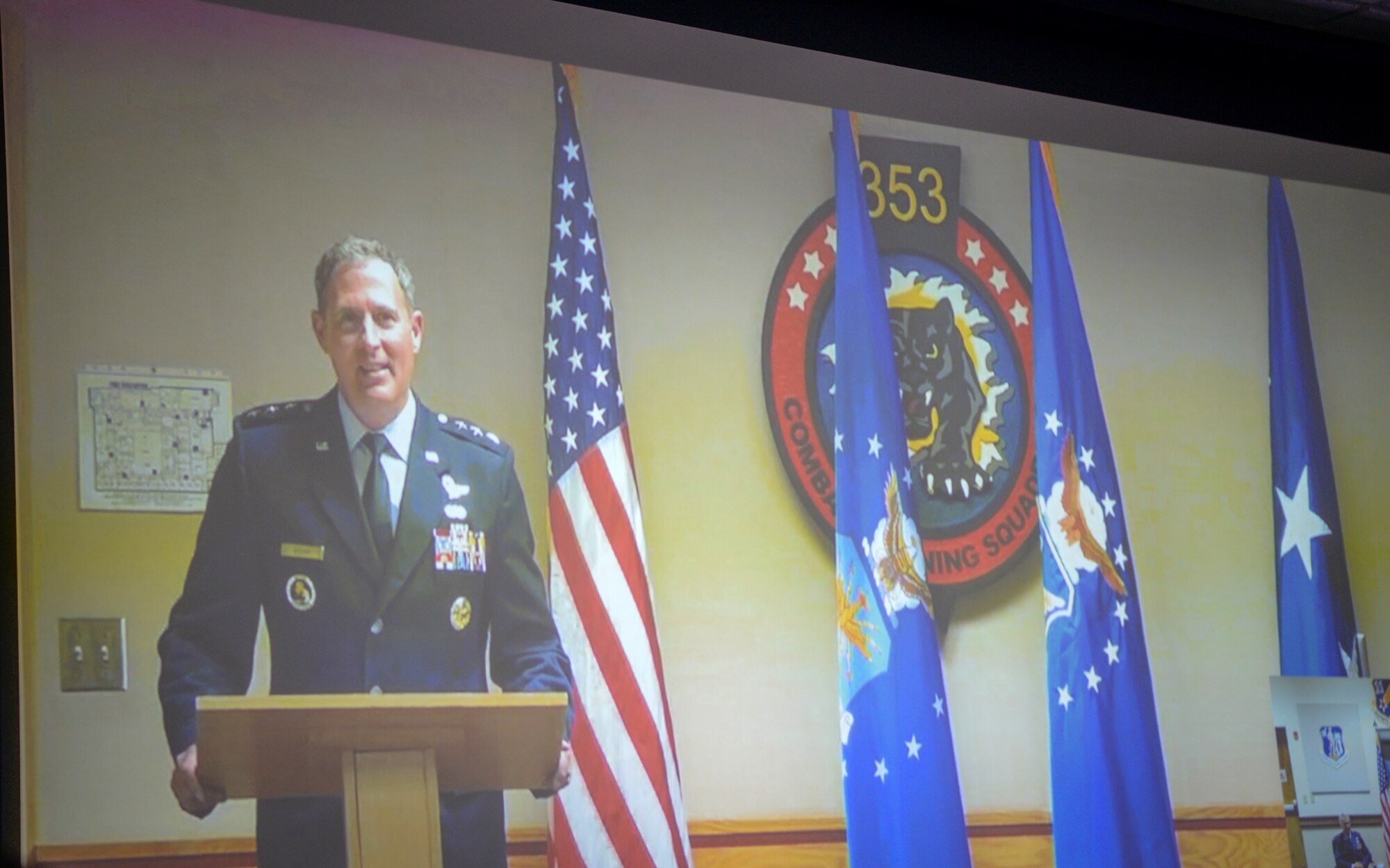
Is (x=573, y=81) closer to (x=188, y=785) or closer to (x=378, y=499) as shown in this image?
(x=378, y=499)

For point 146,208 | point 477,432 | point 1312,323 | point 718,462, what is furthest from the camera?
point 1312,323

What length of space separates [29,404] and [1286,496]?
329 centimetres

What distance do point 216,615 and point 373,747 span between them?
2.31 feet

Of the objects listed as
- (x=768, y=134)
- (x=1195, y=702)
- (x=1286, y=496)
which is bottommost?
(x=1195, y=702)

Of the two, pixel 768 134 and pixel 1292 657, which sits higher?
pixel 768 134

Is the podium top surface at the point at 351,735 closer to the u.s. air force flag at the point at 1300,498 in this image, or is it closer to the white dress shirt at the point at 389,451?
the white dress shirt at the point at 389,451

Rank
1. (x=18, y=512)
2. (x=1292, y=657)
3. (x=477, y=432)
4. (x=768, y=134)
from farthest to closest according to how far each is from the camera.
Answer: (x=1292, y=657), (x=768, y=134), (x=477, y=432), (x=18, y=512)

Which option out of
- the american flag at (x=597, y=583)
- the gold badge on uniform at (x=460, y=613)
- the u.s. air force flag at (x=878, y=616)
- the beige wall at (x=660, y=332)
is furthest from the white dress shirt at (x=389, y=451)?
the u.s. air force flag at (x=878, y=616)

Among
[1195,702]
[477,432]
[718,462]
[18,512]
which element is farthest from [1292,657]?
[18,512]

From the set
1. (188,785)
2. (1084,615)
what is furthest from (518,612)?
(1084,615)

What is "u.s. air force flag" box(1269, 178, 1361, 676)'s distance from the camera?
4.12m

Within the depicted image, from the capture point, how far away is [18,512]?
2791mm

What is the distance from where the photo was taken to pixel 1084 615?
12.6ft

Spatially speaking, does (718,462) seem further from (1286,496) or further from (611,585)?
(1286,496)
